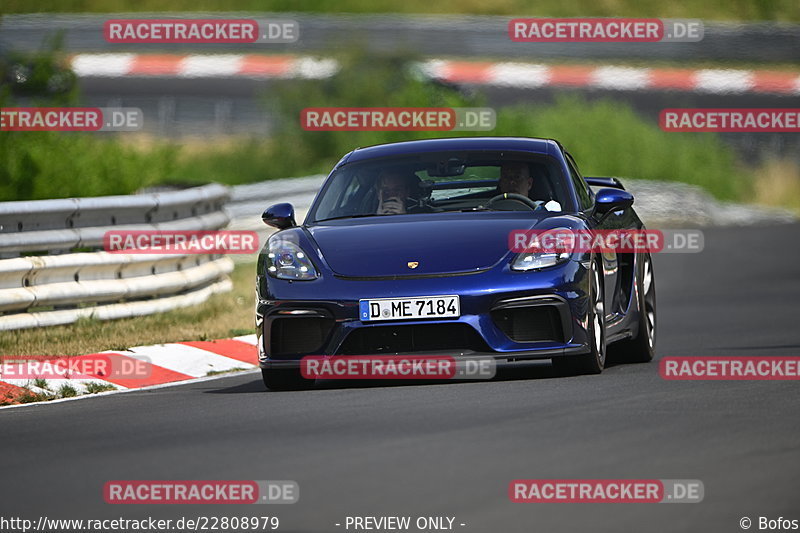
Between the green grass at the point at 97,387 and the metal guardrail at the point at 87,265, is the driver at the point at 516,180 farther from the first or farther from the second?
the metal guardrail at the point at 87,265

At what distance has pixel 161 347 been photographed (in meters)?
12.0

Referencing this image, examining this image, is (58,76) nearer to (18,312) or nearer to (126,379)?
(18,312)

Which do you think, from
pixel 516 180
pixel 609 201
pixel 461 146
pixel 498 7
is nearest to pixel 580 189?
pixel 516 180

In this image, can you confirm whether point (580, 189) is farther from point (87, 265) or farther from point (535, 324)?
point (87, 265)

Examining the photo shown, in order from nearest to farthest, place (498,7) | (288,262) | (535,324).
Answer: (535,324) < (288,262) < (498,7)

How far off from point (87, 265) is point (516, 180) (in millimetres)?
4115

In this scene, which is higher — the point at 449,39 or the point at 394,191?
the point at 449,39

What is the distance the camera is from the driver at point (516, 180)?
34.1 feet

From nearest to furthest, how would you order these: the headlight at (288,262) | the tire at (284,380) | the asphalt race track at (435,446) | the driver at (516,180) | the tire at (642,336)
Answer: the asphalt race track at (435,446)
the headlight at (288,262)
the tire at (284,380)
the driver at (516,180)
the tire at (642,336)

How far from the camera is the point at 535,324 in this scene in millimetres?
9195

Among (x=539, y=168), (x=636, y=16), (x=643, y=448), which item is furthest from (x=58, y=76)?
(x=636, y=16)

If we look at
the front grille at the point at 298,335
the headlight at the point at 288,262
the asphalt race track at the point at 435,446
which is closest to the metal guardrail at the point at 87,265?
the asphalt race track at the point at 435,446

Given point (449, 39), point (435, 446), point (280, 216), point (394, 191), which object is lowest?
point (435, 446)

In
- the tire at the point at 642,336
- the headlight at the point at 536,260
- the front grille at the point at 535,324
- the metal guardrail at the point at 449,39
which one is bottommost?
the tire at the point at 642,336
